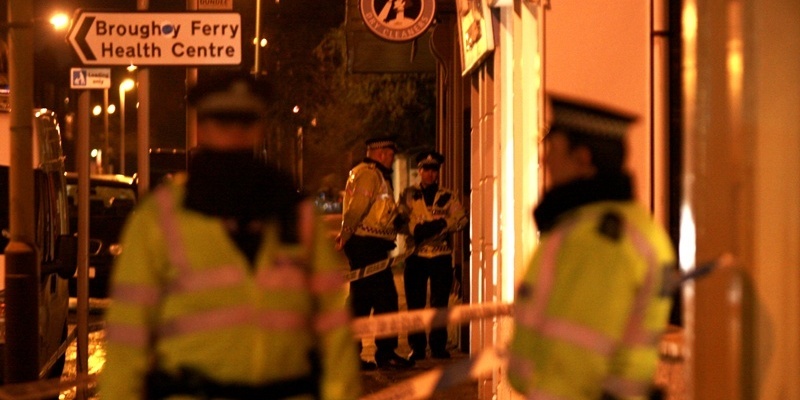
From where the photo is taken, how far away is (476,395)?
11.0 m

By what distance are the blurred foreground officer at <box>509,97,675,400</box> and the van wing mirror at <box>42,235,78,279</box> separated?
680 cm

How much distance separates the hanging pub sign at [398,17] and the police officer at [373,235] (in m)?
1.99

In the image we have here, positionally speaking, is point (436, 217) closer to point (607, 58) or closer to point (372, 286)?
point (372, 286)

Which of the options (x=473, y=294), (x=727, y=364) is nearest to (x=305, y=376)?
(x=727, y=364)

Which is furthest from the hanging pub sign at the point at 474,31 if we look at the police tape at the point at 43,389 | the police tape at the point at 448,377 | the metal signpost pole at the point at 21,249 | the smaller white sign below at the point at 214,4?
the police tape at the point at 43,389

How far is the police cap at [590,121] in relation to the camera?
4.07m

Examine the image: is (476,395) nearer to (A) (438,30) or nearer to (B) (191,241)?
(A) (438,30)

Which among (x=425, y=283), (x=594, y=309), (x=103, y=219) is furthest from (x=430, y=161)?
(x=594, y=309)

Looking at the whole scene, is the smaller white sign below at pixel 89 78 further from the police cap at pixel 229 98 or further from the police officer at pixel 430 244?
the police cap at pixel 229 98

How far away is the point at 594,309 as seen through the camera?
3.72 meters

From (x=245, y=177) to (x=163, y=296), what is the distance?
1.27 ft

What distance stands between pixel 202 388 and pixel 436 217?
9.43m

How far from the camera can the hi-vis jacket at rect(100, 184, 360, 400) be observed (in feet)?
12.5

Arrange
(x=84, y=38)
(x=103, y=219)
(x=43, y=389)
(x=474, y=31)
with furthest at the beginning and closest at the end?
1. (x=103, y=219)
2. (x=474, y=31)
3. (x=84, y=38)
4. (x=43, y=389)
